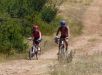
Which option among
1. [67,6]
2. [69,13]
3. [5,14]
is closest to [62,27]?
[5,14]

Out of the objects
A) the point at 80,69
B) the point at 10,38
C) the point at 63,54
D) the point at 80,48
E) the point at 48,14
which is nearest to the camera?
the point at 80,69

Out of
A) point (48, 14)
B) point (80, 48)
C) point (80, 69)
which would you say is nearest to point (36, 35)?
point (80, 69)

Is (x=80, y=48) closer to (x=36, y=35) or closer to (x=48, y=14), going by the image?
(x=36, y=35)

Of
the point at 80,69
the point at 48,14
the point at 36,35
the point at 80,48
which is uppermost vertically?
the point at 48,14

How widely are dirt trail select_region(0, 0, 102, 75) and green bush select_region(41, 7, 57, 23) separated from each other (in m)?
2.45

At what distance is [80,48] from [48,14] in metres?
5.57

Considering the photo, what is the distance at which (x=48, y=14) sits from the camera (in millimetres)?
27828

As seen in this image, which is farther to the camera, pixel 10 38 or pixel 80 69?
pixel 10 38

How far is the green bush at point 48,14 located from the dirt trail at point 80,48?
2.45m

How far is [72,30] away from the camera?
2731cm

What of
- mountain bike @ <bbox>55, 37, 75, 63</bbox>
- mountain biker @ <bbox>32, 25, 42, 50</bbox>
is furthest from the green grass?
mountain biker @ <bbox>32, 25, 42, 50</bbox>

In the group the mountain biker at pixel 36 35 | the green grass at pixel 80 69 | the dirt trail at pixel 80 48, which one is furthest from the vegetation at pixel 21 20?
the green grass at pixel 80 69

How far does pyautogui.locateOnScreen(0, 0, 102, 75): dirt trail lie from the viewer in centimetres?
1420

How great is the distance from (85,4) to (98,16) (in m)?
3.20
